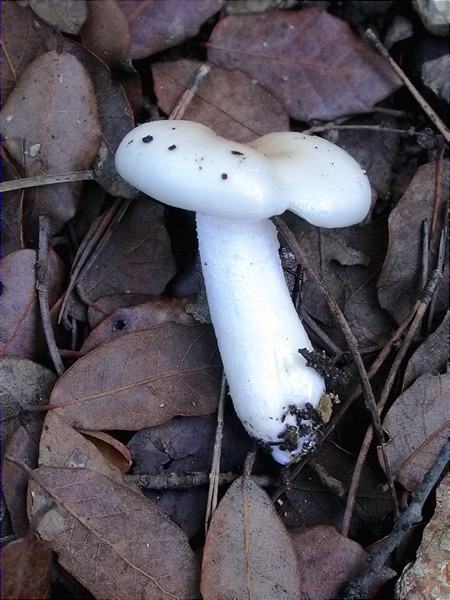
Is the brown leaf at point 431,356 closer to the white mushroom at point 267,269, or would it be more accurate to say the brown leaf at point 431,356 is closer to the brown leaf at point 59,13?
the white mushroom at point 267,269

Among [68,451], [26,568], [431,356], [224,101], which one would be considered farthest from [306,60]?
[26,568]

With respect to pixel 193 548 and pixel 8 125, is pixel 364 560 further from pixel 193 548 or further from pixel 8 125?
pixel 8 125

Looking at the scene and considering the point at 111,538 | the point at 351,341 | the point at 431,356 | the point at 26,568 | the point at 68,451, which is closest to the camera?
the point at 26,568

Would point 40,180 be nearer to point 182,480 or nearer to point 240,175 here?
point 240,175

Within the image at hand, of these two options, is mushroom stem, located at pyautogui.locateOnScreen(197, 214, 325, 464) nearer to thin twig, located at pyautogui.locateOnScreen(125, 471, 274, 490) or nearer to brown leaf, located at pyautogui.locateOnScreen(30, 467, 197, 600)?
thin twig, located at pyautogui.locateOnScreen(125, 471, 274, 490)

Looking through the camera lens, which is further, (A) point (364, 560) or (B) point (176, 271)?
(B) point (176, 271)

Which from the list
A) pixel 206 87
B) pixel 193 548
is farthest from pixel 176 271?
pixel 193 548
